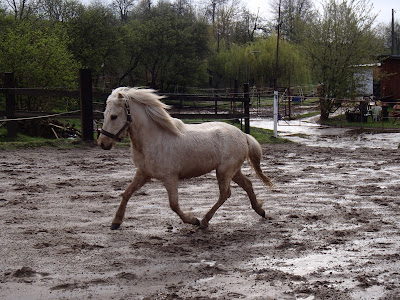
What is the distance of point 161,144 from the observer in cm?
610

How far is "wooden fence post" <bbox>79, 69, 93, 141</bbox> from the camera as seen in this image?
13.7m

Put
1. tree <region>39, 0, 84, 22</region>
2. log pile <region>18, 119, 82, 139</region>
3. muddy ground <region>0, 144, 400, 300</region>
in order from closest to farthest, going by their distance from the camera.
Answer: muddy ground <region>0, 144, 400, 300</region>
log pile <region>18, 119, 82, 139</region>
tree <region>39, 0, 84, 22</region>

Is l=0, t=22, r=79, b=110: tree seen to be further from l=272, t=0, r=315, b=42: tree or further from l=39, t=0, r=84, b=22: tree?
l=272, t=0, r=315, b=42: tree

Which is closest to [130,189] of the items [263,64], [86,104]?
→ [86,104]

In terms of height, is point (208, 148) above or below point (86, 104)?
below

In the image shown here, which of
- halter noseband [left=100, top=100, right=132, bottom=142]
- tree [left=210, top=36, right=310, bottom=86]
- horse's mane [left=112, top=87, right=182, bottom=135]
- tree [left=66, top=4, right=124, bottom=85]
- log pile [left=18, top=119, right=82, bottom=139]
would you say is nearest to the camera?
halter noseband [left=100, top=100, right=132, bottom=142]

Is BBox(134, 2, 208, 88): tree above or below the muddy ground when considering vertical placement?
above

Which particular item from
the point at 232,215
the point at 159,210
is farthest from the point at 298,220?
the point at 159,210

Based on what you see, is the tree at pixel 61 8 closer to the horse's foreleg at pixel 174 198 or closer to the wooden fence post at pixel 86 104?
the wooden fence post at pixel 86 104

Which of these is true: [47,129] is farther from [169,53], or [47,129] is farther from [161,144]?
[169,53]

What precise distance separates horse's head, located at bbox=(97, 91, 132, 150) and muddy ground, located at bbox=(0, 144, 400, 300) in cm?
111

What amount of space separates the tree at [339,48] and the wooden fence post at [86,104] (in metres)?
19.7

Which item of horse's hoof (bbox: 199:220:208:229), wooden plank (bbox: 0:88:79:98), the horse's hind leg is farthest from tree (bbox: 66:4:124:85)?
horse's hoof (bbox: 199:220:208:229)

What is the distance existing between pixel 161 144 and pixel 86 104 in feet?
26.6
